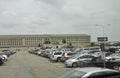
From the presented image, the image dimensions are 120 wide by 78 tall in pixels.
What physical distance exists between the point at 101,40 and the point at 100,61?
4.41m

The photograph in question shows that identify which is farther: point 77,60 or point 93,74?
point 77,60

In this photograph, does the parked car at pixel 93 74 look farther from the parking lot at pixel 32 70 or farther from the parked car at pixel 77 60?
the parked car at pixel 77 60

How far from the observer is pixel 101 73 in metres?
11.0

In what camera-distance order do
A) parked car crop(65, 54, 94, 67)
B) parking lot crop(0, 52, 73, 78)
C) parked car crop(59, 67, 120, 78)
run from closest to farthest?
parked car crop(59, 67, 120, 78), parking lot crop(0, 52, 73, 78), parked car crop(65, 54, 94, 67)

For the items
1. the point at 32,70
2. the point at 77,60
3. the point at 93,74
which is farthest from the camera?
the point at 77,60

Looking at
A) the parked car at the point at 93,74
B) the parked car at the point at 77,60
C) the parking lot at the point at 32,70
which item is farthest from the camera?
the parked car at the point at 77,60

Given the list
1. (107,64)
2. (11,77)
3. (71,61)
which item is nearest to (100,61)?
(107,64)

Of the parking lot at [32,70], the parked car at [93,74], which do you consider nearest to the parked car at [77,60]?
the parking lot at [32,70]

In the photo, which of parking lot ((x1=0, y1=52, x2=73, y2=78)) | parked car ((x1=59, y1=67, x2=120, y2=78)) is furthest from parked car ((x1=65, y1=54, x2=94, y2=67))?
parked car ((x1=59, y1=67, x2=120, y2=78))

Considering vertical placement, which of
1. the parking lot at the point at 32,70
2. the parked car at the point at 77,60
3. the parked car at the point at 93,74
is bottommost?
the parking lot at the point at 32,70

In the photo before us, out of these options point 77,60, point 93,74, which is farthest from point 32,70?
point 93,74

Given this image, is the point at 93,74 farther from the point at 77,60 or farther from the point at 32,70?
the point at 77,60

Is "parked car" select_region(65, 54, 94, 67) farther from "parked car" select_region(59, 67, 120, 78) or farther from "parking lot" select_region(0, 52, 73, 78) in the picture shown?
"parked car" select_region(59, 67, 120, 78)

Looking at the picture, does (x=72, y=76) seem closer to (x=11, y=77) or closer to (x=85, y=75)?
(x=85, y=75)
